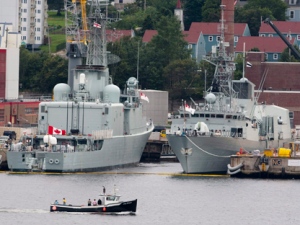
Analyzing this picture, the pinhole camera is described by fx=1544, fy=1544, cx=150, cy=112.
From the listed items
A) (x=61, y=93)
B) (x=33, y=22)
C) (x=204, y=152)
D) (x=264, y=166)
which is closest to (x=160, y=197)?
(x=264, y=166)

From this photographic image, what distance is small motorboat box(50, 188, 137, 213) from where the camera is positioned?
3219 inches

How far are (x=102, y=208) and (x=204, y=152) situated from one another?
22622 millimetres

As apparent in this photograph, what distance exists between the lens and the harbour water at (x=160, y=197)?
81812 mm

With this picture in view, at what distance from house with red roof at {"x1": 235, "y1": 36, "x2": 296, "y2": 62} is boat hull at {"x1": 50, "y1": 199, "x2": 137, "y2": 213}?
91248 millimetres

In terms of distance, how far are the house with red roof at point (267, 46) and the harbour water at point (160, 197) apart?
67784mm

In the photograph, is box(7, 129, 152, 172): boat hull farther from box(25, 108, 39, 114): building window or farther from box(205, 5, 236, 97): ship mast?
box(25, 108, 39, 114): building window

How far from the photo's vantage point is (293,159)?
10119cm

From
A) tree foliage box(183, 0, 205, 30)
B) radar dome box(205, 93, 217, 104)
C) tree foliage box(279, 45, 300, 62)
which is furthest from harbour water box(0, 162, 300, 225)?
tree foliage box(183, 0, 205, 30)

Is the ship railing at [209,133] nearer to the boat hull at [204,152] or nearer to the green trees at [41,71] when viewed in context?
the boat hull at [204,152]

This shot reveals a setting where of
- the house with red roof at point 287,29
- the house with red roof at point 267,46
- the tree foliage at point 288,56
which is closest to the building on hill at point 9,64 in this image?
the tree foliage at point 288,56

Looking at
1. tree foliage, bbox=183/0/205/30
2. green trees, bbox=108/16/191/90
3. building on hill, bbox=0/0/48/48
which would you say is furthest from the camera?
tree foliage, bbox=183/0/205/30

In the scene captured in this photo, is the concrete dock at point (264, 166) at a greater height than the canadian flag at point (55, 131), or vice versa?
the canadian flag at point (55, 131)

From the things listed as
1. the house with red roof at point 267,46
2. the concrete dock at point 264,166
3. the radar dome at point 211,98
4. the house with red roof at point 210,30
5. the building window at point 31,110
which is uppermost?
the house with red roof at point 210,30

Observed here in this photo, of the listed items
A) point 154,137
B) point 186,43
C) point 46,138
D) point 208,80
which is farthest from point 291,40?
point 46,138
